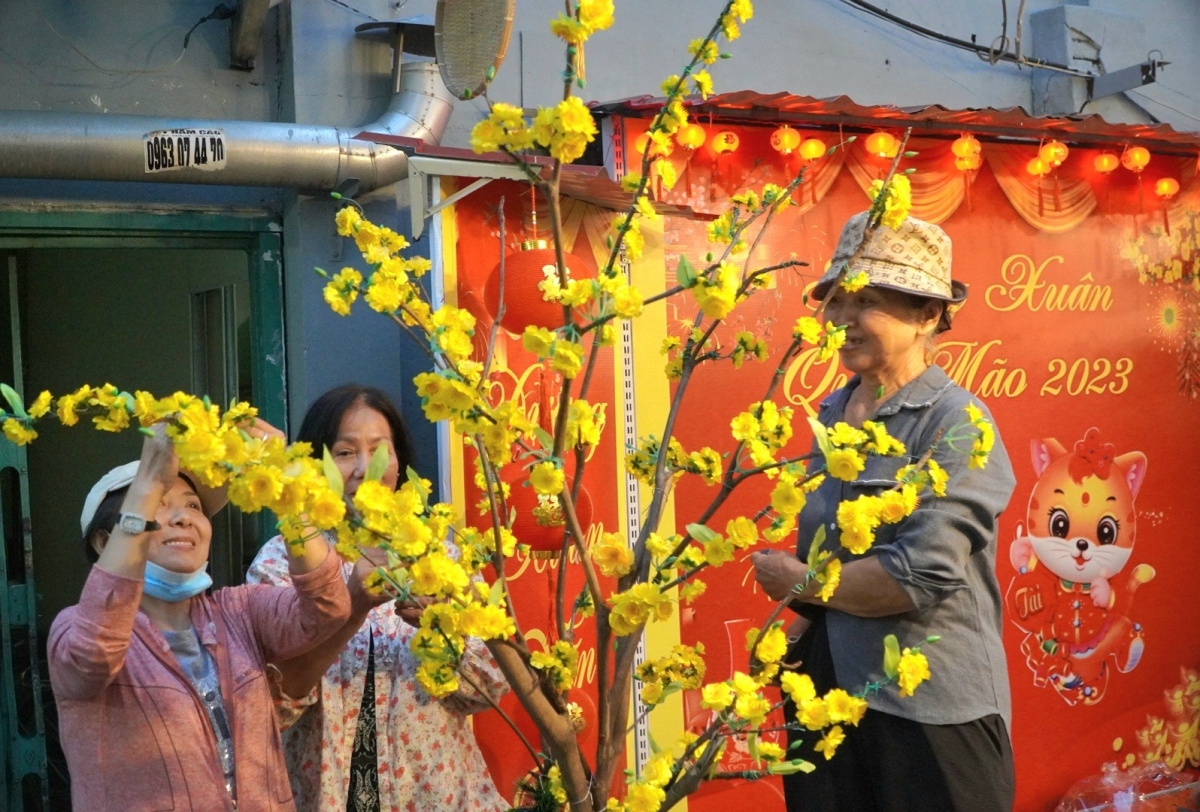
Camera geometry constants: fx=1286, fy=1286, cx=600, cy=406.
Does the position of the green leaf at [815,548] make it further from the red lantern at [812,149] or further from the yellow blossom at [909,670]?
the red lantern at [812,149]

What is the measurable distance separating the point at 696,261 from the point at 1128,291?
7.04 feet

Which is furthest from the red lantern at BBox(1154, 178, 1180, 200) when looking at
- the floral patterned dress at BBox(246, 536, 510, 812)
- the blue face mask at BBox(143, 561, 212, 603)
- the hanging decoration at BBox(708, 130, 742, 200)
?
the blue face mask at BBox(143, 561, 212, 603)

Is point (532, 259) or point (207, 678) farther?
point (532, 259)

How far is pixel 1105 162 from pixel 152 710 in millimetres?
4486

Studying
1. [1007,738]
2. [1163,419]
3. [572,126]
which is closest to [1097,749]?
[1163,419]

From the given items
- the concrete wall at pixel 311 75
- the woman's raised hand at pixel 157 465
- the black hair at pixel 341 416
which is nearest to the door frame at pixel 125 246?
the concrete wall at pixel 311 75

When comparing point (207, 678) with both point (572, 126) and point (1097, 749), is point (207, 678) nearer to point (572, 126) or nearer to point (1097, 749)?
point (572, 126)

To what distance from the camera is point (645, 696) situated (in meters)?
1.65

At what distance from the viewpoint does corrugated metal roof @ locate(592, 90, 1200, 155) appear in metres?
4.43

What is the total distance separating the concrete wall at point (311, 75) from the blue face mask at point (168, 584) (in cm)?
212

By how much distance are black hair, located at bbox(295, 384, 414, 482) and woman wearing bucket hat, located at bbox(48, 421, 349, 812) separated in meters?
0.53

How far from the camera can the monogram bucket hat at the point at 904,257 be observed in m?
2.46

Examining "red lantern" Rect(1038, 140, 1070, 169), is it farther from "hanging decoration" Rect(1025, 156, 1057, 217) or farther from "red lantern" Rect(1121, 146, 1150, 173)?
"red lantern" Rect(1121, 146, 1150, 173)

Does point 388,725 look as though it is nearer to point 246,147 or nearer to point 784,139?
point 246,147
